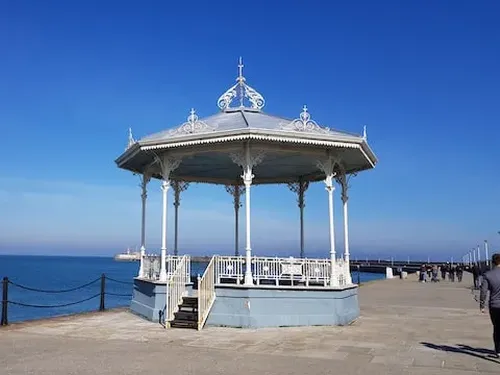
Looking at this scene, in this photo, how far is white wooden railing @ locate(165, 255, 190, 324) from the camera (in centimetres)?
1229

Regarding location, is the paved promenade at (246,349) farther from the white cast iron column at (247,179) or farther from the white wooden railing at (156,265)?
the white cast iron column at (247,179)

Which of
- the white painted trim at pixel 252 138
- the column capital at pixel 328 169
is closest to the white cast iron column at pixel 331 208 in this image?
the column capital at pixel 328 169

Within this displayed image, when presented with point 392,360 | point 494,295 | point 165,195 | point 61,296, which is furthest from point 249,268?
point 61,296

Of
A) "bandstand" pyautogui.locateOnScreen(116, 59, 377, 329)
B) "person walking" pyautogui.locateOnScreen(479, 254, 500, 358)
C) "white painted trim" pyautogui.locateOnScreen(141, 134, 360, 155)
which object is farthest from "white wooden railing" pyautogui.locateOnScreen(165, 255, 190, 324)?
"person walking" pyautogui.locateOnScreen(479, 254, 500, 358)

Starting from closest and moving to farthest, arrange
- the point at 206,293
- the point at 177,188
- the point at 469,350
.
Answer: the point at 469,350 → the point at 206,293 → the point at 177,188

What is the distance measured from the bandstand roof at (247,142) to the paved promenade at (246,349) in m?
4.55

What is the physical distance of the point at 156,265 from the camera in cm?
1444

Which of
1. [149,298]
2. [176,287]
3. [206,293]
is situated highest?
[176,287]

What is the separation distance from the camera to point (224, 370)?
775 centimetres

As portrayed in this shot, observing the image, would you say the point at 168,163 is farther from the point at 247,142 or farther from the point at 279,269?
the point at 279,269

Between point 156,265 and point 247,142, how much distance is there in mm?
4535

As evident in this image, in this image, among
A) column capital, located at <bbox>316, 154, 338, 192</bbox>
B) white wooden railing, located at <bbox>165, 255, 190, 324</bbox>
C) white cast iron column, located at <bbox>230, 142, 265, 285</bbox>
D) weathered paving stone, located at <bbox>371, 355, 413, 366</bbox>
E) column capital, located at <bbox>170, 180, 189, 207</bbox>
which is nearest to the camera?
weathered paving stone, located at <bbox>371, 355, 413, 366</bbox>

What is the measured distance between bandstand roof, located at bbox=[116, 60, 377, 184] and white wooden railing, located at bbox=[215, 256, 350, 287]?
2742 millimetres

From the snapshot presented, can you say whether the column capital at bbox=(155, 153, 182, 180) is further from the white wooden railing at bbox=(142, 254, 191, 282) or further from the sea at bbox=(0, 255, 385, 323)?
the sea at bbox=(0, 255, 385, 323)
